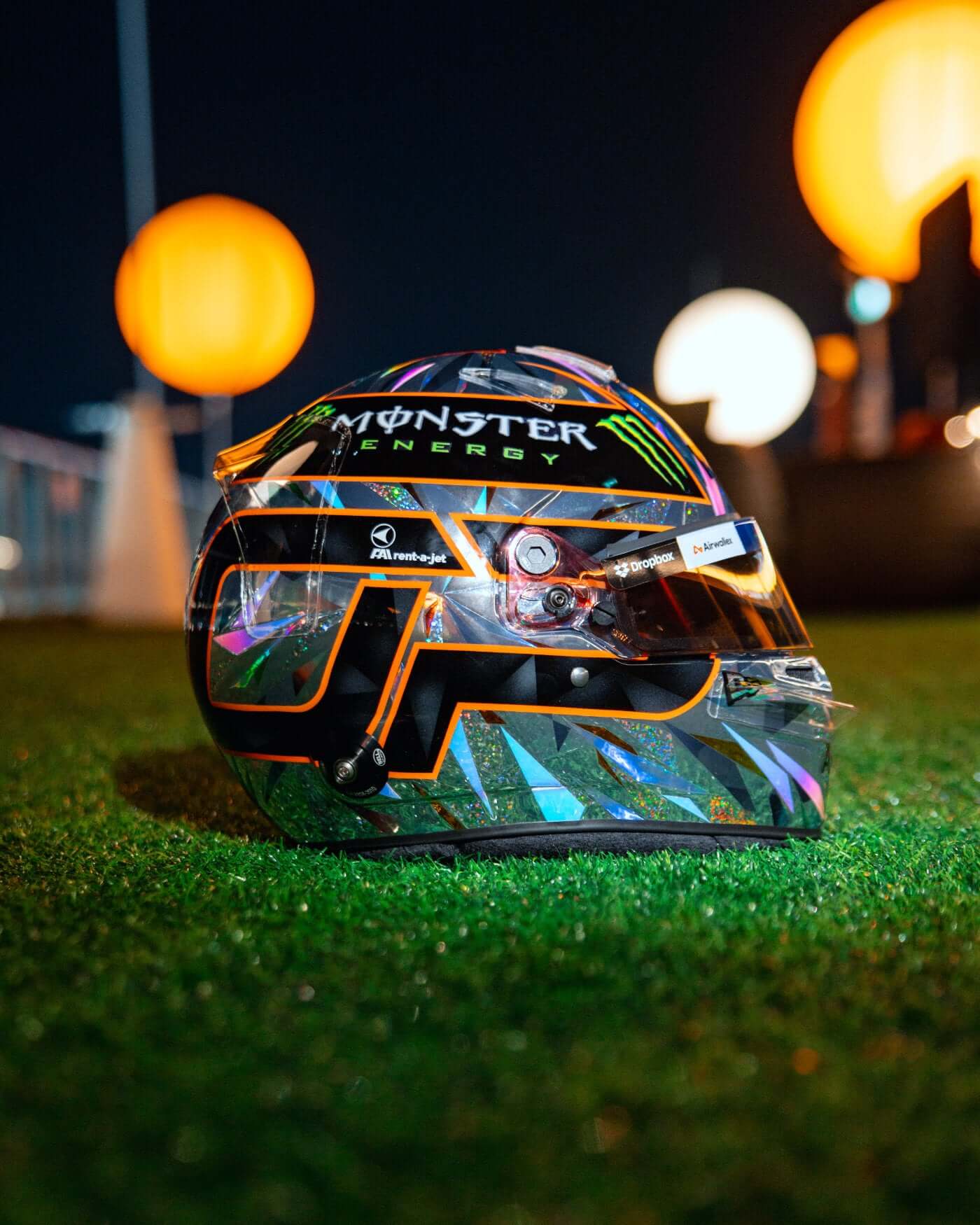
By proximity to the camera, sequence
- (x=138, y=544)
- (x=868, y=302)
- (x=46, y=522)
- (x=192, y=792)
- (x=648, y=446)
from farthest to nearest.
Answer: (x=868, y=302), (x=46, y=522), (x=138, y=544), (x=192, y=792), (x=648, y=446)

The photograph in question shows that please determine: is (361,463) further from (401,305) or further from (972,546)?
(401,305)

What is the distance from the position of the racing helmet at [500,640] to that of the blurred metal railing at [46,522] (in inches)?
388

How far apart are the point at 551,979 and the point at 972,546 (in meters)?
10.4

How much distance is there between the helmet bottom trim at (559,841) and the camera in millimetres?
1950

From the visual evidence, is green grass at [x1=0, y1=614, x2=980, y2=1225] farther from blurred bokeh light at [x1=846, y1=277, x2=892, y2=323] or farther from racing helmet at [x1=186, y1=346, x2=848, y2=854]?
blurred bokeh light at [x1=846, y1=277, x2=892, y2=323]

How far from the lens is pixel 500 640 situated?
6.28ft

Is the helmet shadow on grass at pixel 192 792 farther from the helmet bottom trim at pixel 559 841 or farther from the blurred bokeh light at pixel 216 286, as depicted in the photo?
the blurred bokeh light at pixel 216 286

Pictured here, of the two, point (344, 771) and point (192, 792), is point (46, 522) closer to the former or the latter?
point (192, 792)

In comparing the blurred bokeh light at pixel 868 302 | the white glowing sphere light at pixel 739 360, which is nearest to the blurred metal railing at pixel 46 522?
the white glowing sphere light at pixel 739 360

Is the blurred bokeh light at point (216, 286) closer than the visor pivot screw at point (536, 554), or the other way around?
the visor pivot screw at point (536, 554)

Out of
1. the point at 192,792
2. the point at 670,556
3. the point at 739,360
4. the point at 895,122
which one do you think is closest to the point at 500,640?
the point at 670,556

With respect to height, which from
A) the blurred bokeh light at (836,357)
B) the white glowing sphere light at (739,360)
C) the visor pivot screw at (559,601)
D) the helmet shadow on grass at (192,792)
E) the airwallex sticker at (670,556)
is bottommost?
the helmet shadow on grass at (192,792)

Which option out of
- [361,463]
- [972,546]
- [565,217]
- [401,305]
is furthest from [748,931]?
[401,305]

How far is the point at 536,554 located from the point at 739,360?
6.89m
